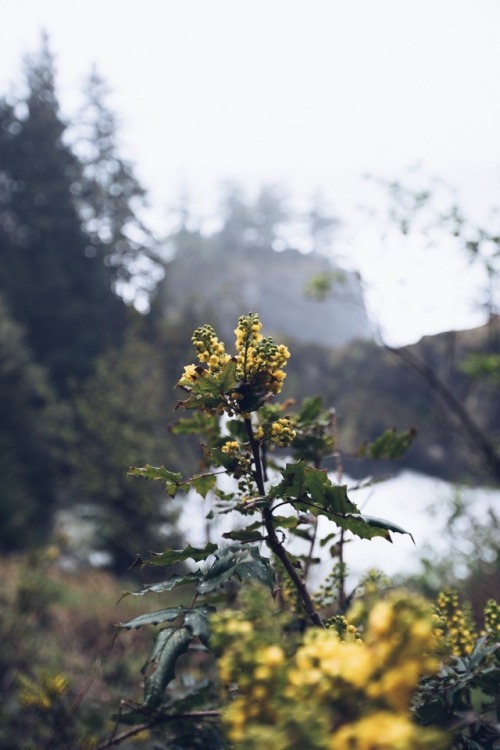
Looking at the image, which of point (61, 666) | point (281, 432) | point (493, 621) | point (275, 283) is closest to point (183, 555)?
point (281, 432)

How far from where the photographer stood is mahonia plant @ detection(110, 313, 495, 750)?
50 centimetres

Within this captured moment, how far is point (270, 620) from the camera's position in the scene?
621 mm

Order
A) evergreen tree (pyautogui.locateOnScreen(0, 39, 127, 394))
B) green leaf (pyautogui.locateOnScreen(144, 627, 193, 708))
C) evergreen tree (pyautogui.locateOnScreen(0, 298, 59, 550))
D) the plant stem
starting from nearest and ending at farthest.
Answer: green leaf (pyautogui.locateOnScreen(144, 627, 193, 708)) < the plant stem < evergreen tree (pyautogui.locateOnScreen(0, 298, 59, 550)) < evergreen tree (pyautogui.locateOnScreen(0, 39, 127, 394))

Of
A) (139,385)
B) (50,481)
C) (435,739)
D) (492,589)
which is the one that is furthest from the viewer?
(50,481)

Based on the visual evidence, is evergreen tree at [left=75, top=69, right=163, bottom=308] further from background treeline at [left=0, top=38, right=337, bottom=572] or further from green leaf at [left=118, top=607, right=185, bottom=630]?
green leaf at [left=118, top=607, right=185, bottom=630]

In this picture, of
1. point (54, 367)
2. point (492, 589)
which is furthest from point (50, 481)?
point (492, 589)

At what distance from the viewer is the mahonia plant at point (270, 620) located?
50 cm

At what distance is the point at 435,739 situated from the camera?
44 cm

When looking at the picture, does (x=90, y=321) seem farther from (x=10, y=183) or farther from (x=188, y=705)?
(x=188, y=705)

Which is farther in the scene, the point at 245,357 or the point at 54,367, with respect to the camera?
the point at 54,367

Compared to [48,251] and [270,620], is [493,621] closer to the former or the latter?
[270,620]

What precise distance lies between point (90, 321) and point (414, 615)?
16.2m

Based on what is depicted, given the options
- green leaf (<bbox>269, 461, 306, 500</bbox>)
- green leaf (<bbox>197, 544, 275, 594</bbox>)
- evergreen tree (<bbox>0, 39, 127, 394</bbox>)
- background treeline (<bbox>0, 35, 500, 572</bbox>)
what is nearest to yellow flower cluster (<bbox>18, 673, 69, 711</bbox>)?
green leaf (<bbox>197, 544, 275, 594</bbox>)

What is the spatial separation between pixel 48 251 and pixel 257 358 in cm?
1662
